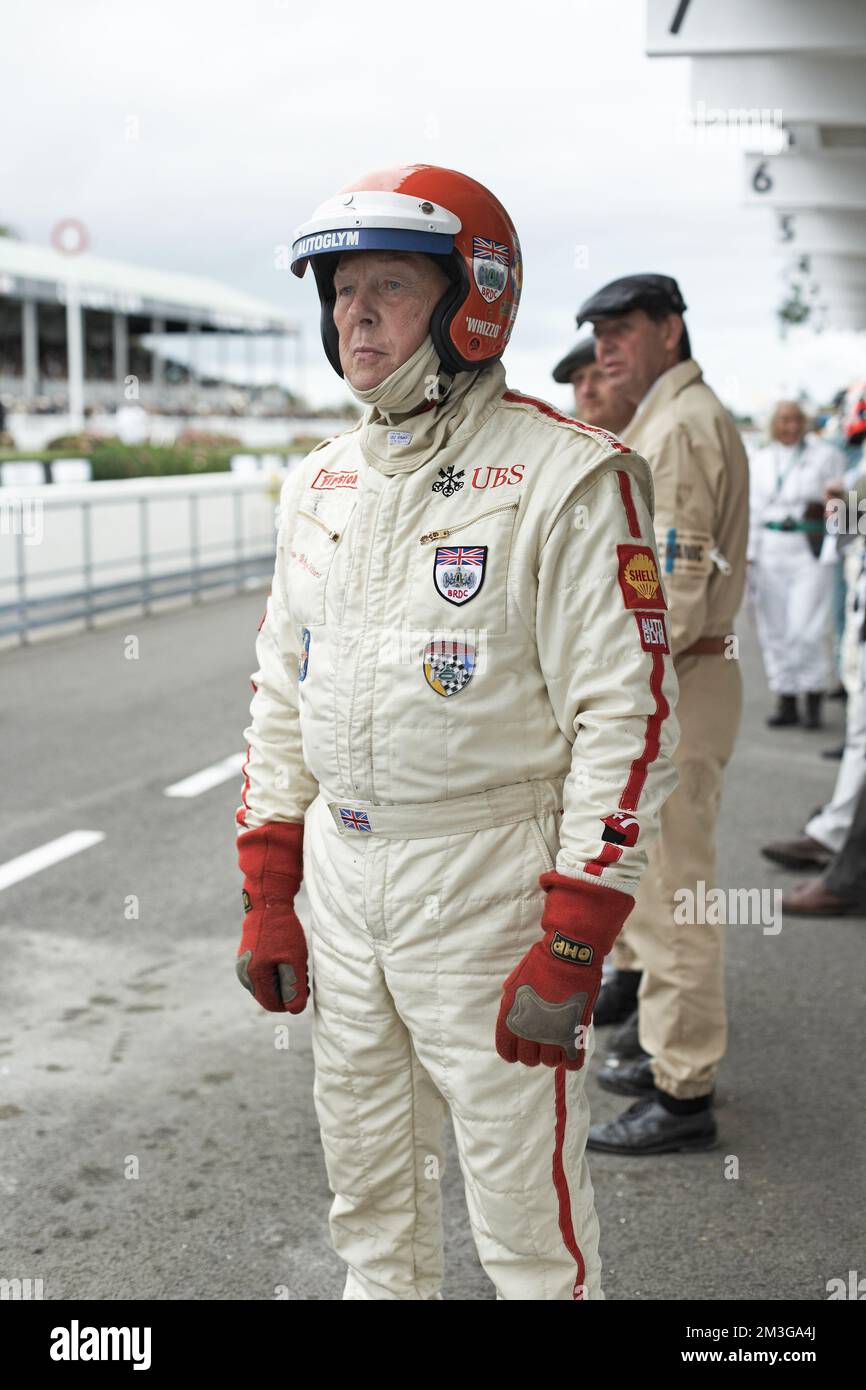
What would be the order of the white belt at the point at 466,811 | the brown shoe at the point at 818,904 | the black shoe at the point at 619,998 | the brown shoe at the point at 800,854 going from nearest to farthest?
the white belt at the point at 466,811
the black shoe at the point at 619,998
the brown shoe at the point at 818,904
the brown shoe at the point at 800,854

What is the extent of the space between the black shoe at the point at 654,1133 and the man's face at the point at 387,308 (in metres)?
2.25

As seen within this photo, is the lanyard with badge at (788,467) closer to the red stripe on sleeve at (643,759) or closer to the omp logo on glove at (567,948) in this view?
the red stripe on sleeve at (643,759)

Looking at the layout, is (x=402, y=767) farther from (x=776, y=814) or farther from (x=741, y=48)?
(x=741, y=48)

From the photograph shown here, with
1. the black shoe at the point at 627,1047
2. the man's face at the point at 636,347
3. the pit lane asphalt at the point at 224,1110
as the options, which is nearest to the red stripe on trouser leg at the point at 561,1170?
the pit lane asphalt at the point at 224,1110

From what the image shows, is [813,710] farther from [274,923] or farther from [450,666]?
[450,666]

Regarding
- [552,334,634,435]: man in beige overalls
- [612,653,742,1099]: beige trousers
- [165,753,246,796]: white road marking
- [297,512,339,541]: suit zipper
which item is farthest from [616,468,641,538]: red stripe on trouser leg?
[165,753,246,796]: white road marking

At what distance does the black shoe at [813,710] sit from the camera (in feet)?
32.1

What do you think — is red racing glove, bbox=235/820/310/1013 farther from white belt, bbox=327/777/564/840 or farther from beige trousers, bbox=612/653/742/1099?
beige trousers, bbox=612/653/742/1099

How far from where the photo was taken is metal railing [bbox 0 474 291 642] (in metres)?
12.7

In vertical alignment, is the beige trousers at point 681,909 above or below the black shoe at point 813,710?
above

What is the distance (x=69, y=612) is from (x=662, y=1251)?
10684 millimetres

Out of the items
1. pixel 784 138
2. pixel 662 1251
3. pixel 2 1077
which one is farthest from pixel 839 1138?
pixel 784 138

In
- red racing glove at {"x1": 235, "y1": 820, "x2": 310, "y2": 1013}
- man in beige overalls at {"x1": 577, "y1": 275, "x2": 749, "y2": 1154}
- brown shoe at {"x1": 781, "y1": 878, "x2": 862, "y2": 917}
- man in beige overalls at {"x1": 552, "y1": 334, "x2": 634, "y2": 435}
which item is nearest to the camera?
red racing glove at {"x1": 235, "y1": 820, "x2": 310, "y2": 1013}

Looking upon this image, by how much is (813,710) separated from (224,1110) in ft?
21.4
